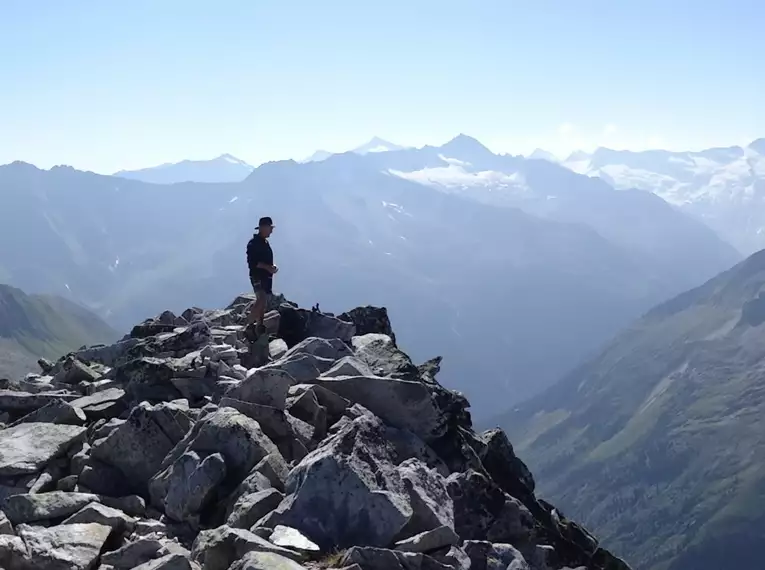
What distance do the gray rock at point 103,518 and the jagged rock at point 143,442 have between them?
2.25 metres

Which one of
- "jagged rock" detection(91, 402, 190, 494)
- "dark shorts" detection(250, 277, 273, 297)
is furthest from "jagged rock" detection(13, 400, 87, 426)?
"dark shorts" detection(250, 277, 273, 297)

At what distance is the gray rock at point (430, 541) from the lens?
45.9 ft

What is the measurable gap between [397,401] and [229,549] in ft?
28.3

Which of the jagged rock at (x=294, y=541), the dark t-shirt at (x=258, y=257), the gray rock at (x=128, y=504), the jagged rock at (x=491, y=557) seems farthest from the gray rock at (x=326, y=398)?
Result: the dark t-shirt at (x=258, y=257)

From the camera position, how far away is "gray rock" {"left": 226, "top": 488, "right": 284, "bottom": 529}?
14367mm

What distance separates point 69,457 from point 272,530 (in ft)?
22.5

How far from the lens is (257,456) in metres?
16.5

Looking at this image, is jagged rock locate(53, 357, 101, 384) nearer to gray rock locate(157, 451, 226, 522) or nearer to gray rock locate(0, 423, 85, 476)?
gray rock locate(0, 423, 85, 476)

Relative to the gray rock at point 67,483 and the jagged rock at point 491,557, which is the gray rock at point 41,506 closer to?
the gray rock at point 67,483

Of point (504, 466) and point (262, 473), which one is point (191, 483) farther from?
point (504, 466)

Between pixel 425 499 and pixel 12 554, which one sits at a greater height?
pixel 12 554

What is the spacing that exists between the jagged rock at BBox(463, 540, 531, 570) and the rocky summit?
4 centimetres

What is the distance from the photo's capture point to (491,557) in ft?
49.5

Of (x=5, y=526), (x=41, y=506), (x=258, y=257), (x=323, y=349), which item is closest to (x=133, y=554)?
(x=5, y=526)
